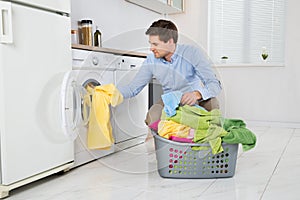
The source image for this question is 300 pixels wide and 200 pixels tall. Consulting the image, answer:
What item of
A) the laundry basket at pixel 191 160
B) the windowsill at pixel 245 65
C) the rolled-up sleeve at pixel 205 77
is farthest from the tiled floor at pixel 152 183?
the windowsill at pixel 245 65

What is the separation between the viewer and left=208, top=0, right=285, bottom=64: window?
11.6 feet

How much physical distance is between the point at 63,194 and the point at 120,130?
0.66m

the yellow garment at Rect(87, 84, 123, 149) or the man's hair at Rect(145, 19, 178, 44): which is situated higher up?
the man's hair at Rect(145, 19, 178, 44)

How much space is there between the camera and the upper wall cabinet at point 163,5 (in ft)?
10.5

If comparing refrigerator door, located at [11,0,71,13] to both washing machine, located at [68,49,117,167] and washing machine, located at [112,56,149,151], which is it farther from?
washing machine, located at [112,56,149,151]

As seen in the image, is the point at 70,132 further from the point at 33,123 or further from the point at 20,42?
the point at 20,42

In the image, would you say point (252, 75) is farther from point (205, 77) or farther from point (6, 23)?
point (6, 23)

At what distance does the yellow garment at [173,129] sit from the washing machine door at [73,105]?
41 cm

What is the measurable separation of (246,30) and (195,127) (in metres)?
2.47

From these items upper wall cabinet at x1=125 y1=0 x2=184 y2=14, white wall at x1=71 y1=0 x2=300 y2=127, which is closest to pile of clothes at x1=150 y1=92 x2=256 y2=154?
white wall at x1=71 y1=0 x2=300 y2=127

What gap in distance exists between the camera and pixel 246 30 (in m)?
3.67

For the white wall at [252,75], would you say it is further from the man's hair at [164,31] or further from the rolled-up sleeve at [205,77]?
the rolled-up sleeve at [205,77]

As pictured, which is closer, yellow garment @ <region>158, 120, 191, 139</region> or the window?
yellow garment @ <region>158, 120, 191, 139</region>

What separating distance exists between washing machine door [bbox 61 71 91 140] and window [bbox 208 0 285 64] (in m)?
2.43
